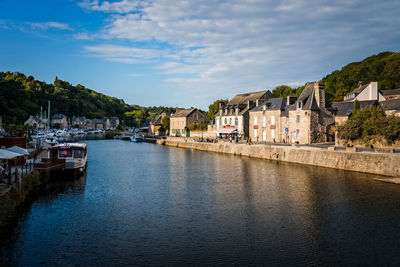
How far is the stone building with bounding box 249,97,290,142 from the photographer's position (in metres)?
46.5

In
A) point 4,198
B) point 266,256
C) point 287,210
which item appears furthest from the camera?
point 287,210

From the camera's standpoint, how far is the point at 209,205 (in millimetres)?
18547

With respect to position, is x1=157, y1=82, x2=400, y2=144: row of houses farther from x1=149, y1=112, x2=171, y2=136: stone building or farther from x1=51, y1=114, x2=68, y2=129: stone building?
x1=51, y1=114, x2=68, y2=129: stone building

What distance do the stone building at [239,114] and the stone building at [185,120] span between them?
14.3m

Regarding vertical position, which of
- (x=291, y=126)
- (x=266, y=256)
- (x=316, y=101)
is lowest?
(x=266, y=256)

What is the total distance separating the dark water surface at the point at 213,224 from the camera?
11766 millimetres

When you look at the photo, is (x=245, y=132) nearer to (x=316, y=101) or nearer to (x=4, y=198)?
(x=316, y=101)

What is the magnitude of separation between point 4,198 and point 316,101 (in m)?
36.6

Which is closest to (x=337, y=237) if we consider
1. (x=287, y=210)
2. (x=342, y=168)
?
(x=287, y=210)

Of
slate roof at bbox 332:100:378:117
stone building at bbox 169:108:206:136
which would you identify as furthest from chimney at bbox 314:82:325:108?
stone building at bbox 169:108:206:136

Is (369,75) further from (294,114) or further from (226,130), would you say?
(294,114)

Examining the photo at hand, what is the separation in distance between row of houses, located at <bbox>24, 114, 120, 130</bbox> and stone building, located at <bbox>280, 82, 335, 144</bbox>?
283ft

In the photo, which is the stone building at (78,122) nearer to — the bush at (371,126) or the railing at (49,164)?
the railing at (49,164)

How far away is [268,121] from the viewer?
48.5 metres
